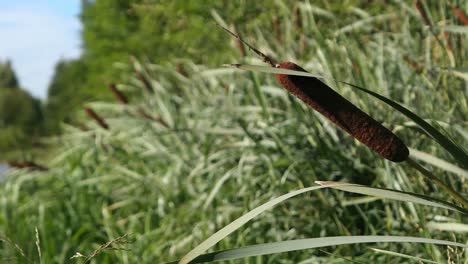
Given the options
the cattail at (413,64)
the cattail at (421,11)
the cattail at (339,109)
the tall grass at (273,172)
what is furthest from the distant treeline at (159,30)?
the cattail at (413,64)

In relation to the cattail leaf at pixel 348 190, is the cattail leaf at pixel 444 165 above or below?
below

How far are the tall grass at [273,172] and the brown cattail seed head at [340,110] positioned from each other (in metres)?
1.24

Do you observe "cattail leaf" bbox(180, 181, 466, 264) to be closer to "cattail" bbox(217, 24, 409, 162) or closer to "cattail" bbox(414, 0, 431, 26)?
"cattail" bbox(217, 24, 409, 162)

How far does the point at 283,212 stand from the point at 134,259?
805mm

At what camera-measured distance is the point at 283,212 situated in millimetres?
3762

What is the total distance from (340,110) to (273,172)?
222 cm

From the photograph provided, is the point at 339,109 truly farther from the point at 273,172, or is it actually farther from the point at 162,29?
the point at 162,29

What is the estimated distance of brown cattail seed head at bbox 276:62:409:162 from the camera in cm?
152

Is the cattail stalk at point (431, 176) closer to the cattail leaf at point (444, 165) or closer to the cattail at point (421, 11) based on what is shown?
the cattail leaf at point (444, 165)

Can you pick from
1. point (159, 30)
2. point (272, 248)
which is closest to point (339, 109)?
point (272, 248)

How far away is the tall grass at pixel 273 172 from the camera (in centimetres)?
340

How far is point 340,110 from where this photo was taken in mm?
1530

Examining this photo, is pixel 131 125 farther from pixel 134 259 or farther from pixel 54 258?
pixel 134 259

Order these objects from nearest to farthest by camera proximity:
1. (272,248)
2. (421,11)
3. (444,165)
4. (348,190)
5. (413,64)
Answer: (272,248) < (348,190) < (444,165) < (421,11) < (413,64)
